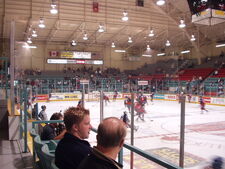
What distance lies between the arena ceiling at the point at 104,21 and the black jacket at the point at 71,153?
51.2 feet

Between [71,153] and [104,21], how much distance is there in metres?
19.7

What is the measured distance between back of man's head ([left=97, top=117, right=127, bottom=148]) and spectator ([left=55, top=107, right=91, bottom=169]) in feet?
1.83

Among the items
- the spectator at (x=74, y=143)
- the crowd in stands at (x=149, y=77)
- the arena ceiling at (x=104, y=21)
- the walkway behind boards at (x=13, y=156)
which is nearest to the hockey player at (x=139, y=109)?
the crowd in stands at (x=149, y=77)

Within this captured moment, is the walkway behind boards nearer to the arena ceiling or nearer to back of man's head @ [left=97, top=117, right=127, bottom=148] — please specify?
back of man's head @ [left=97, top=117, right=127, bottom=148]

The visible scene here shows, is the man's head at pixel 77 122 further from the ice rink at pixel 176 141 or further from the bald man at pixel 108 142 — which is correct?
the ice rink at pixel 176 141

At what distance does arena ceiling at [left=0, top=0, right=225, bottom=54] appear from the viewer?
18.0m

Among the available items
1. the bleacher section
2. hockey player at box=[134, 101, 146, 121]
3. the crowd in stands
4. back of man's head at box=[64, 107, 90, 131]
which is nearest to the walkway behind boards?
back of man's head at box=[64, 107, 90, 131]

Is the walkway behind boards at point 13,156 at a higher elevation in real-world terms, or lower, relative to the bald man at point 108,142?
lower

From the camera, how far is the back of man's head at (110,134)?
125 cm

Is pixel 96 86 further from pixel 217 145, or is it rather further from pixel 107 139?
pixel 107 139

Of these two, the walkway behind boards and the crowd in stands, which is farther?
the crowd in stands

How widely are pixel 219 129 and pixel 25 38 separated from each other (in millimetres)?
22625

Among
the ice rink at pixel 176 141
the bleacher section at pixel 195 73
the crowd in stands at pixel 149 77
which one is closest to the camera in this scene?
the ice rink at pixel 176 141

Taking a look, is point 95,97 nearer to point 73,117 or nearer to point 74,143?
point 73,117
